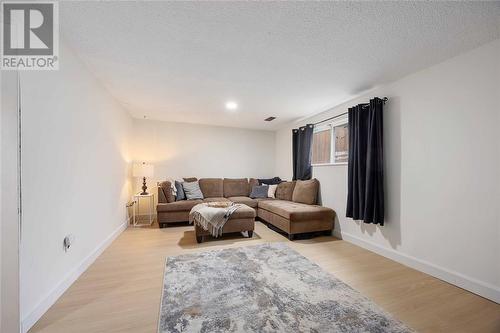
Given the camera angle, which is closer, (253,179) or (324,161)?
(324,161)

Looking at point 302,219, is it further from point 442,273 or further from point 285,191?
point 442,273

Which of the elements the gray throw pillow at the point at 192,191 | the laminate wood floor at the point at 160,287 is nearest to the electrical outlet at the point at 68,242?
the laminate wood floor at the point at 160,287

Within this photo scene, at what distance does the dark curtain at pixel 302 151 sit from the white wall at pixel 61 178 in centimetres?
344

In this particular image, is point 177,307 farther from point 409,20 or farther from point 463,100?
point 463,100

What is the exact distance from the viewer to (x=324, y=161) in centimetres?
388

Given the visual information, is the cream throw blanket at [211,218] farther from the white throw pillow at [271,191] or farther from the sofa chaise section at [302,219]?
the white throw pillow at [271,191]

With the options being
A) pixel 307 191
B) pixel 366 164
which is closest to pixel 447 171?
pixel 366 164

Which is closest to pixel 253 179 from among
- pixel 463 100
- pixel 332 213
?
pixel 332 213

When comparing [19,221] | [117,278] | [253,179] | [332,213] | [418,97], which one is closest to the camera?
[19,221]

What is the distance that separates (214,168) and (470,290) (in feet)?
15.1

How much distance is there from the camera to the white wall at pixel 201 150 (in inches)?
185

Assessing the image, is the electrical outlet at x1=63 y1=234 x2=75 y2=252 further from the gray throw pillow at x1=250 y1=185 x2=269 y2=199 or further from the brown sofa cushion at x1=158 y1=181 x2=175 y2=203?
the gray throw pillow at x1=250 y1=185 x2=269 y2=199

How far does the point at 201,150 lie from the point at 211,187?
0.98m

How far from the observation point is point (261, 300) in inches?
65.5
